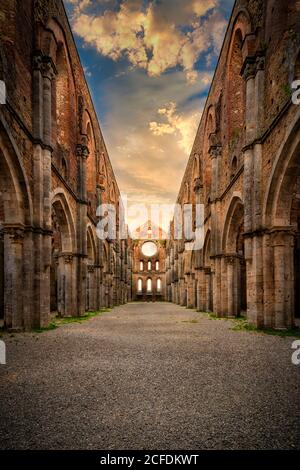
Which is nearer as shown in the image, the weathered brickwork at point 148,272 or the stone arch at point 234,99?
the stone arch at point 234,99

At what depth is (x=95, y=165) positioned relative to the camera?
22.5 metres

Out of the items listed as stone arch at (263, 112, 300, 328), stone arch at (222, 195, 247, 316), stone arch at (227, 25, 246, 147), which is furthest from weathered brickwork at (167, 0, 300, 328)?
stone arch at (227, 25, 246, 147)

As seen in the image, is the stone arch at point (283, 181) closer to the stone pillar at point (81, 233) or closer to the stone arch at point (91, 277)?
the stone pillar at point (81, 233)

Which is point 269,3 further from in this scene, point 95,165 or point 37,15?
point 95,165

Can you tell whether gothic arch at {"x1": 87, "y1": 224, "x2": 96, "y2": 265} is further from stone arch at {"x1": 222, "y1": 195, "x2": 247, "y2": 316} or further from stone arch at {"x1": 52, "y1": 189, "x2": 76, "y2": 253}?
stone arch at {"x1": 222, "y1": 195, "x2": 247, "y2": 316}

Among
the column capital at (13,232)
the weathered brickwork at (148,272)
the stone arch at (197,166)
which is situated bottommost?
the weathered brickwork at (148,272)

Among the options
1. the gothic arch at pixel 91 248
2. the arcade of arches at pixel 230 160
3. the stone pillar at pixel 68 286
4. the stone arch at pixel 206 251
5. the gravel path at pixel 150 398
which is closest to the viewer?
the gravel path at pixel 150 398

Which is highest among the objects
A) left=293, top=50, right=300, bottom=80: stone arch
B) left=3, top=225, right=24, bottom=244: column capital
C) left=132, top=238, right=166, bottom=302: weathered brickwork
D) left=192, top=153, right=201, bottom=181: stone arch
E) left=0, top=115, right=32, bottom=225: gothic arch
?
left=192, top=153, right=201, bottom=181: stone arch

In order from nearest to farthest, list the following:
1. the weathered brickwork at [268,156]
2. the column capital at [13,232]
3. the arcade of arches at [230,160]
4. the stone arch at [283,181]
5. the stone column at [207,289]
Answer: the stone arch at [283,181] → the weathered brickwork at [268,156] → the arcade of arches at [230,160] → the column capital at [13,232] → the stone column at [207,289]

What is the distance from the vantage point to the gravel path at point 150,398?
2682 millimetres

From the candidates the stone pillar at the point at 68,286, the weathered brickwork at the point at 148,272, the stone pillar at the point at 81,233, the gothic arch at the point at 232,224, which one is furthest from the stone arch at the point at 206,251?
the weathered brickwork at the point at 148,272

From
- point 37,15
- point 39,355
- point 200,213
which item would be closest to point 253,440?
point 39,355

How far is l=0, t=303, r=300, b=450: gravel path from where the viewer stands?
8.80ft

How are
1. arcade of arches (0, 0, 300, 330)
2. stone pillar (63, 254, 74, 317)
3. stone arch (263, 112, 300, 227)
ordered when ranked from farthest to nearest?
stone pillar (63, 254, 74, 317) < arcade of arches (0, 0, 300, 330) < stone arch (263, 112, 300, 227)
